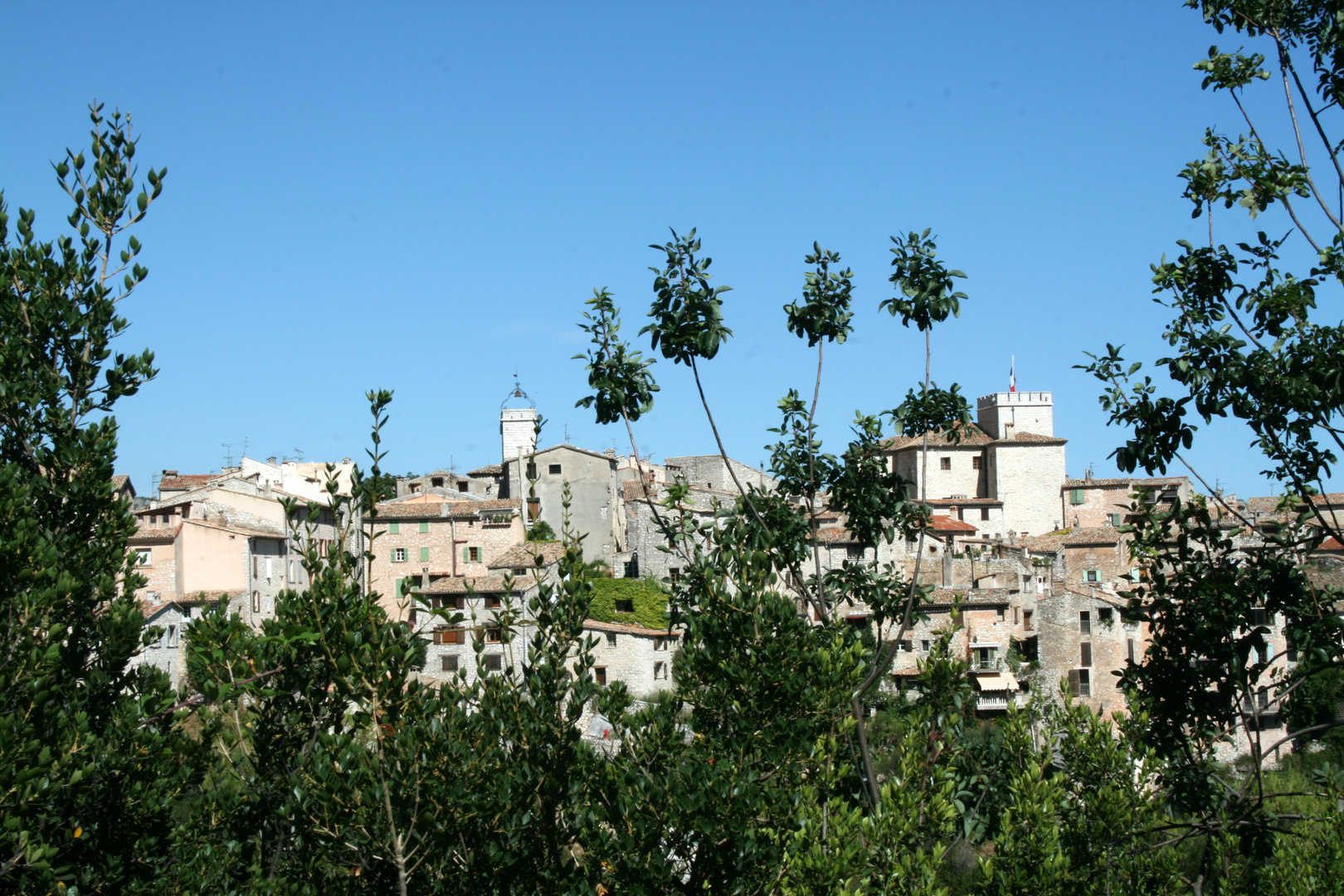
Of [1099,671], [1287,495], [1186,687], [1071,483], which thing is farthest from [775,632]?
[1071,483]

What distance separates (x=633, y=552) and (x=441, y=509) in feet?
26.6

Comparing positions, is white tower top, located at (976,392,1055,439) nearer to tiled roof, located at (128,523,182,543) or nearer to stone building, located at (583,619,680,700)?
stone building, located at (583,619,680,700)

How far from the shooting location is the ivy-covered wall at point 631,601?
41.7 meters

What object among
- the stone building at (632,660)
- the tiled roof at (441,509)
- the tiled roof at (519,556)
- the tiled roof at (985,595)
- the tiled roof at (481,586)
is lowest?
the stone building at (632,660)

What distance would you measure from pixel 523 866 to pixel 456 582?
35.0m

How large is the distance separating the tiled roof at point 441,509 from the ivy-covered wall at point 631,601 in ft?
21.2

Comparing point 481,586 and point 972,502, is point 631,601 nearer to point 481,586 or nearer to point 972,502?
point 481,586

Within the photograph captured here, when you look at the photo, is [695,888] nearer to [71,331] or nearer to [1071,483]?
[71,331]

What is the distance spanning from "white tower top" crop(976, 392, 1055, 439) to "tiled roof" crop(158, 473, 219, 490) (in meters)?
40.3

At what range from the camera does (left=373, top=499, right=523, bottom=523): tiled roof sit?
46906 mm

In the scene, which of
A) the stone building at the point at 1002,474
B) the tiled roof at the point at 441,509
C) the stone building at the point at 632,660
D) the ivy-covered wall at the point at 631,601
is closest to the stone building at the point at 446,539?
the tiled roof at the point at 441,509

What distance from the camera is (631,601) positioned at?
4291 cm

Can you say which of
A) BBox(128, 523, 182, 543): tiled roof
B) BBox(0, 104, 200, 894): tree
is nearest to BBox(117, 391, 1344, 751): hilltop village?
BBox(128, 523, 182, 543): tiled roof

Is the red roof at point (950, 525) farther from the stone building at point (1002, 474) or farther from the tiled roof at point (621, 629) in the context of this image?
the tiled roof at point (621, 629)
